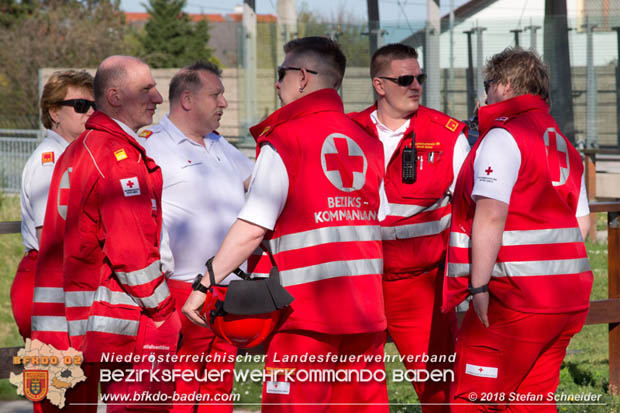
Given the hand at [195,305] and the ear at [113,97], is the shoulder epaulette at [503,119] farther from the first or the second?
the ear at [113,97]

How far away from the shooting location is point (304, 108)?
11.5 ft

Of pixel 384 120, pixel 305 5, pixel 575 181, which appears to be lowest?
pixel 575 181

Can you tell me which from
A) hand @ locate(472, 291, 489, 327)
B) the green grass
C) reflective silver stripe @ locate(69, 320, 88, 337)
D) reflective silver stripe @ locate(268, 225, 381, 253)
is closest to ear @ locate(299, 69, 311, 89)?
reflective silver stripe @ locate(268, 225, 381, 253)

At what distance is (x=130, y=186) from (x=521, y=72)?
184 cm

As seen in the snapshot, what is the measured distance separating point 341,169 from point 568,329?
4.27 ft

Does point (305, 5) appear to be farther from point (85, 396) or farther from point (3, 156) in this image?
point (85, 396)

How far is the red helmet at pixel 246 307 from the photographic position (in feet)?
10.7

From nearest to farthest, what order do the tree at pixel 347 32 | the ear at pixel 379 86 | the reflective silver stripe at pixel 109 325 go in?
the reflective silver stripe at pixel 109 325 < the ear at pixel 379 86 < the tree at pixel 347 32

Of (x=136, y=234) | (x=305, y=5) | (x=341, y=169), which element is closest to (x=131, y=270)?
(x=136, y=234)

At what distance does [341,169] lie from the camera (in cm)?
343

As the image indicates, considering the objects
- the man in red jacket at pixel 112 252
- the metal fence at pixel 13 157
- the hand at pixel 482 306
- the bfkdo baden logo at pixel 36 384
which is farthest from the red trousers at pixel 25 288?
the metal fence at pixel 13 157

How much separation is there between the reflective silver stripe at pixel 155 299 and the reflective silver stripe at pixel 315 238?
1.83 ft

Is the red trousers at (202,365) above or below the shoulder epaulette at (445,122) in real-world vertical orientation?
below

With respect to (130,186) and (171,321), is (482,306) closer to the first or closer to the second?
(171,321)
